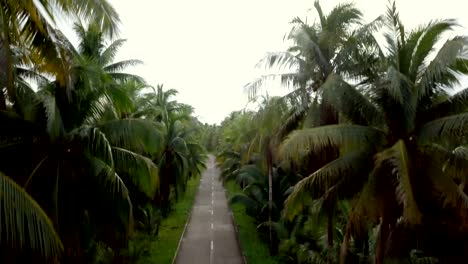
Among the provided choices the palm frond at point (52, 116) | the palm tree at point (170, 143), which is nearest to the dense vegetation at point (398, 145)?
the palm frond at point (52, 116)

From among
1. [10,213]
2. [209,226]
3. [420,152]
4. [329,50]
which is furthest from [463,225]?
[209,226]

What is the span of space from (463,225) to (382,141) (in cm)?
216

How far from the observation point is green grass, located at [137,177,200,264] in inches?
766

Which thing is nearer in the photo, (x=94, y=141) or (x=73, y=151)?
(x=94, y=141)

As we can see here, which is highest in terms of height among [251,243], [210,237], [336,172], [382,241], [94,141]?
[94,141]

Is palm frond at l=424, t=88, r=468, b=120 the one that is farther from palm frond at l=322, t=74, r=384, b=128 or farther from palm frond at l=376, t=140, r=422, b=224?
palm frond at l=376, t=140, r=422, b=224

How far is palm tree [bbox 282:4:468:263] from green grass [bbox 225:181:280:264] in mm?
9587

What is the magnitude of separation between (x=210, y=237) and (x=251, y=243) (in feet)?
7.12

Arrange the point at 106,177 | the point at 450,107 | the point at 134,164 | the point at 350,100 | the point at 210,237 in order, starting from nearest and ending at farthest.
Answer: the point at 450,107
the point at 350,100
the point at 106,177
the point at 134,164
the point at 210,237

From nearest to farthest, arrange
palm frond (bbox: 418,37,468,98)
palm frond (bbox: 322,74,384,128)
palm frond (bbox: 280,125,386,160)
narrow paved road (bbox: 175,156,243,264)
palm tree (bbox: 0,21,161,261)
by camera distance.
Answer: palm frond (bbox: 418,37,468,98), palm frond (bbox: 280,125,386,160), palm frond (bbox: 322,74,384,128), palm tree (bbox: 0,21,161,261), narrow paved road (bbox: 175,156,243,264)

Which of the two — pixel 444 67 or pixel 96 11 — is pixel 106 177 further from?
pixel 444 67

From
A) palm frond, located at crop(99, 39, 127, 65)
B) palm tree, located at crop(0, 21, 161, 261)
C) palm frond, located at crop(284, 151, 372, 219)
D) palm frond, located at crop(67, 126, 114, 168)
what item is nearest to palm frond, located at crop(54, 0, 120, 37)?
palm tree, located at crop(0, 21, 161, 261)

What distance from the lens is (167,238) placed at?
23.1m

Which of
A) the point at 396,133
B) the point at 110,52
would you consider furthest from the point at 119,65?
the point at 396,133
